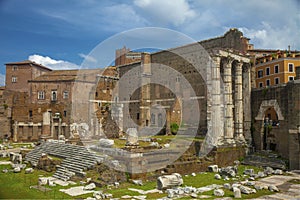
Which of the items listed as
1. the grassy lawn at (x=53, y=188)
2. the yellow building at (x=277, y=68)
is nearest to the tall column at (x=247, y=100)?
the grassy lawn at (x=53, y=188)

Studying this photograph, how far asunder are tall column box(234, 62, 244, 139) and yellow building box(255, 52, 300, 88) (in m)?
8.16

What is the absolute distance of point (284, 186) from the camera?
519 inches

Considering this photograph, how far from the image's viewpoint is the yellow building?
2691 centimetres

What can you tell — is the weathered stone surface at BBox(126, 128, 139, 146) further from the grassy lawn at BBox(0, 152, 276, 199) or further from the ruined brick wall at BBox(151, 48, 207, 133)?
the ruined brick wall at BBox(151, 48, 207, 133)

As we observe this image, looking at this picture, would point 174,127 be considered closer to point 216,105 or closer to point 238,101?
point 238,101

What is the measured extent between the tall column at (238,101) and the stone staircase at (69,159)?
11.0m

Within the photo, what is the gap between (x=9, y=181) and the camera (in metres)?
14.0

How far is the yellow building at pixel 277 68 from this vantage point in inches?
1059

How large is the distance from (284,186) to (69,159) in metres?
11.6

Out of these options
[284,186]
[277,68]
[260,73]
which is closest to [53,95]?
[260,73]

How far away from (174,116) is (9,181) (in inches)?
724

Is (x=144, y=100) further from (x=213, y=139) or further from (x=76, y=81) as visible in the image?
(x=213, y=139)

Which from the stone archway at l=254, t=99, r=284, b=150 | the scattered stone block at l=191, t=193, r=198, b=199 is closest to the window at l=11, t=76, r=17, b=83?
the stone archway at l=254, t=99, r=284, b=150

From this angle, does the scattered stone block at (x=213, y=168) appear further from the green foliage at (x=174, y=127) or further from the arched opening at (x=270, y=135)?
the green foliage at (x=174, y=127)
